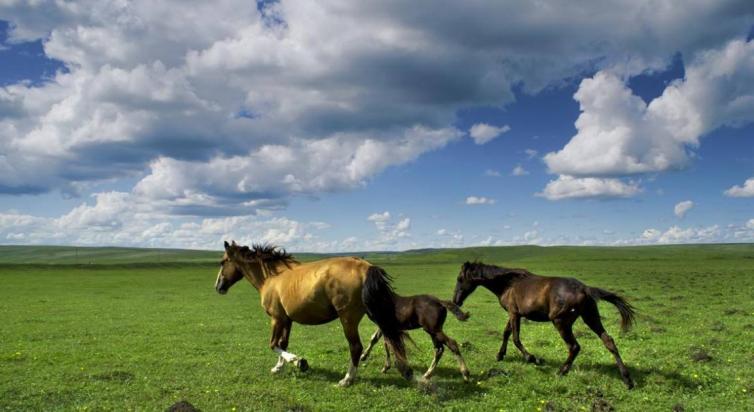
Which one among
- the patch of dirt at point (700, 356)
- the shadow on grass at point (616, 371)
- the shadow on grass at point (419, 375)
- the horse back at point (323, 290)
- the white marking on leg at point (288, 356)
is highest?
the horse back at point (323, 290)

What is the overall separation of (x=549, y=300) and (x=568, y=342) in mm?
945

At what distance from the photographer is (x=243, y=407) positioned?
8555 millimetres

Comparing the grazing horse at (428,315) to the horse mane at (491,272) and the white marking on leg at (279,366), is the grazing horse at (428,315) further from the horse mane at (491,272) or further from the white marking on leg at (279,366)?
the white marking on leg at (279,366)

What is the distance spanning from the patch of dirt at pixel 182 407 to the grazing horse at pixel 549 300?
6865 mm

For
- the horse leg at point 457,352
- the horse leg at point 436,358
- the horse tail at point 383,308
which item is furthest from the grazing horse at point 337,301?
the horse leg at point 457,352

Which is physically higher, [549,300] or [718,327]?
[549,300]

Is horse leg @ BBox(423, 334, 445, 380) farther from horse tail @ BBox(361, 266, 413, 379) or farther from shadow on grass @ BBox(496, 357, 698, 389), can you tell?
shadow on grass @ BBox(496, 357, 698, 389)

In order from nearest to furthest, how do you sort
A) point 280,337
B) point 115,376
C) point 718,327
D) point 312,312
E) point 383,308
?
point 383,308 → point 312,312 → point 115,376 → point 280,337 → point 718,327

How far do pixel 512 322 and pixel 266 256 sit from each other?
6022mm

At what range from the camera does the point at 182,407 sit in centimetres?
812

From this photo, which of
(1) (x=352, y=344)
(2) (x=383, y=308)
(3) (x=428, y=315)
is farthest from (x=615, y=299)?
(1) (x=352, y=344)

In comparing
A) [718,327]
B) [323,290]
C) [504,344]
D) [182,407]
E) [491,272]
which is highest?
[491,272]

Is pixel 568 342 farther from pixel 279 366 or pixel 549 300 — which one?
pixel 279 366

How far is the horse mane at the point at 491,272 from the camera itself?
474 inches
